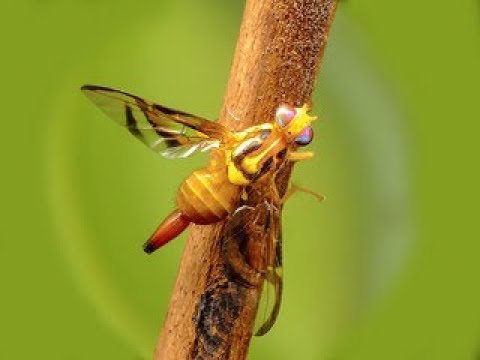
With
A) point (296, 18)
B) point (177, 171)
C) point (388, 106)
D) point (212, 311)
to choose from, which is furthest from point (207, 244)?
point (388, 106)

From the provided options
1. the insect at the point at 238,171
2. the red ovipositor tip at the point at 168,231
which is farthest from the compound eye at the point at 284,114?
the red ovipositor tip at the point at 168,231

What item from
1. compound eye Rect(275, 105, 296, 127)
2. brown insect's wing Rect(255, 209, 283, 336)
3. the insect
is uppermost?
compound eye Rect(275, 105, 296, 127)

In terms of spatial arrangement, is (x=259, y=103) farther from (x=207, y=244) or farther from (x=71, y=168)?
(x=71, y=168)

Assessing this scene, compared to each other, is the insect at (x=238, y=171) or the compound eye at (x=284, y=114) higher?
the compound eye at (x=284, y=114)

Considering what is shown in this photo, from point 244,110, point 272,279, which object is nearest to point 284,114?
point 244,110

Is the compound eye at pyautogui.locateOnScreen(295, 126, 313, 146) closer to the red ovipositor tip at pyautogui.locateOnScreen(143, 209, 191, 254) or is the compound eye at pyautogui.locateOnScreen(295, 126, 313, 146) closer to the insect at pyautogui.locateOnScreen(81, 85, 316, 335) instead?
the insect at pyautogui.locateOnScreen(81, 85, 316, 335)

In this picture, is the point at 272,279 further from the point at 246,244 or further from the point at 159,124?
the point at 159,124

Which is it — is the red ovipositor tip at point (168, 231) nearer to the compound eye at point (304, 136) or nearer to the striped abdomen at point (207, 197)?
the striped abdomen at point (207, 197)

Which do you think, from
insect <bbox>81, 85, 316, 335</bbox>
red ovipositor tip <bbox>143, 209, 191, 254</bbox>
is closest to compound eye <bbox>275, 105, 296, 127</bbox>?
insect <bbox>81, 85, 316, 335</bbox>
